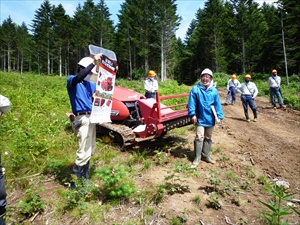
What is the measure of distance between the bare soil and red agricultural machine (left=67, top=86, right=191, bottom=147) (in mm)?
538

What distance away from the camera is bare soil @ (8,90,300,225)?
9.64 ft

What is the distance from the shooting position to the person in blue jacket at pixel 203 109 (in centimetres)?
441

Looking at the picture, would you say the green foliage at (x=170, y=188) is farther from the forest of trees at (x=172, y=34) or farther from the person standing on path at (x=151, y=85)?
the forest of trees at (x=172, y=34)

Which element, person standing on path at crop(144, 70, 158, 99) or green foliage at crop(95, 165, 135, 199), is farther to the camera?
person standing on path at crop(144, 70, 158, 99)

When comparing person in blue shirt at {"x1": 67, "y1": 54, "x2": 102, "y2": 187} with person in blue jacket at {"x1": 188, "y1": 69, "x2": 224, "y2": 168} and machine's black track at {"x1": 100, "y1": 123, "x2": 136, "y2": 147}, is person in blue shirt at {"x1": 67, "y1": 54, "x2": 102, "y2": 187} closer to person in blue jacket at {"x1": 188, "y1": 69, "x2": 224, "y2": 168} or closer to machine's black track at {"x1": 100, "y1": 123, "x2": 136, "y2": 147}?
machine's black track at {"x1": 100, "y1": 123, "x2": 136, "y2": 147}

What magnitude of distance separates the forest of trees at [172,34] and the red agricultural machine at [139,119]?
21570 mm

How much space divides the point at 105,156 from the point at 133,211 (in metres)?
1.84

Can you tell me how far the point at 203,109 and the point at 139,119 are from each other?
1.60 m

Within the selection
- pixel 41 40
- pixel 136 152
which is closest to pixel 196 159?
pixel 136 152

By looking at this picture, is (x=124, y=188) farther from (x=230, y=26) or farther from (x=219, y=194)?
(x=230, y=26)

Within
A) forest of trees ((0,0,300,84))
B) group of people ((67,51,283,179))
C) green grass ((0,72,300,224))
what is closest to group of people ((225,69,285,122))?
green grass ((0,72,300,224))

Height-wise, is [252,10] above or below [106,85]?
above

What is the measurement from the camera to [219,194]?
3.43 metres

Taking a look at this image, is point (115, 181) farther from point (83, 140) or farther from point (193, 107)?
point (193, 107)
